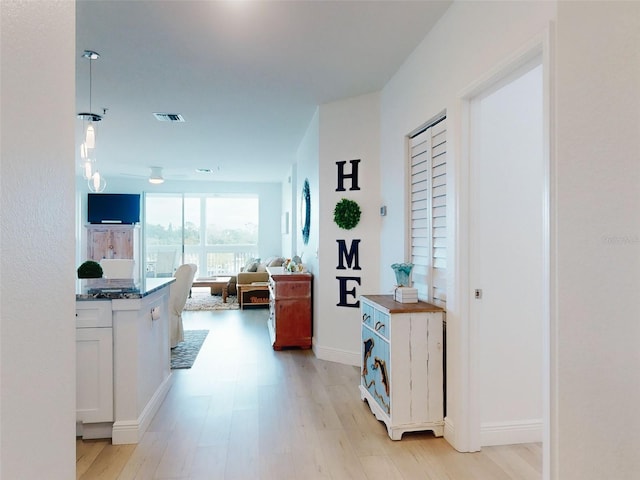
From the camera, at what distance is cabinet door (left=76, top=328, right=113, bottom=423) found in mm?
2520

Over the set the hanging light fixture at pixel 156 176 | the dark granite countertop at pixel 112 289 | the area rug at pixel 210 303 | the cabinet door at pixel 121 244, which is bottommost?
the area rug at pixel 210 303

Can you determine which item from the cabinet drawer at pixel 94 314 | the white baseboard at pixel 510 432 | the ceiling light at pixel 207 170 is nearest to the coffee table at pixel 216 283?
the ceiling light at pixel 207 170

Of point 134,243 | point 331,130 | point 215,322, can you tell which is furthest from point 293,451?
point 134,243

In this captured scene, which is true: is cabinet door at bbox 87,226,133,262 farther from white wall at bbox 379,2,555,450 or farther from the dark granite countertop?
white wall at bbox 379,2,555,450

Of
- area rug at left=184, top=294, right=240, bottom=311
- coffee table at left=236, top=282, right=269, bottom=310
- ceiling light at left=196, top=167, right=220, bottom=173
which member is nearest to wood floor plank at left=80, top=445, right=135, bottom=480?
area rug at left=184, top=294, right=240, bottom=311

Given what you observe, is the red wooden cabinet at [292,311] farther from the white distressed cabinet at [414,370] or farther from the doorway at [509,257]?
the doorway at [509,257]

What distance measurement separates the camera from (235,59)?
10.8ft

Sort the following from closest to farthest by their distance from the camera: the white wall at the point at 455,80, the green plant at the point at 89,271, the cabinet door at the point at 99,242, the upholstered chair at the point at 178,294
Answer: the white wall at the point at 455,80 < the green plant at the point at 89,271 < the upholstered chair at the point at 178,294 < the cabinet door at the point at 99,242

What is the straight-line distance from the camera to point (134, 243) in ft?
31.0

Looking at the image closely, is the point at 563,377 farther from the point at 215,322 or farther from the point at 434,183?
the point at 215,322

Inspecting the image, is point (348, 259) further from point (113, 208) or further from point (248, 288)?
point (113, 208)

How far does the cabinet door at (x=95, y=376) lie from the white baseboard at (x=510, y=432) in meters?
2.31

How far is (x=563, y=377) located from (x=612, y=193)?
758 millimetres

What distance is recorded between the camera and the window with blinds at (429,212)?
8.97 ft
